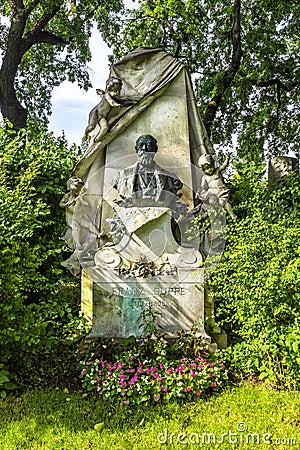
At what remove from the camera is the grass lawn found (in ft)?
12.2

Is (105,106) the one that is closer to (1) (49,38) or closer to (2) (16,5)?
(2) (16,5)

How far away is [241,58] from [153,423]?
10778 millimetres

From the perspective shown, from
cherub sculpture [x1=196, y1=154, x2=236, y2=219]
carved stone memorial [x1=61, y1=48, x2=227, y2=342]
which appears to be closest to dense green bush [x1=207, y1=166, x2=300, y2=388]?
carved stone memorial [x1=61, y1=48, x2=227, y2=342]

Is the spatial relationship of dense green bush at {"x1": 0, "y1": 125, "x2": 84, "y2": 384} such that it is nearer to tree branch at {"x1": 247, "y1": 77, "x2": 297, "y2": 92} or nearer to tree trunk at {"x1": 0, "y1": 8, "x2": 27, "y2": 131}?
tree trunk at {"x1": 0, "y1": 8, "x2": 27, "y2": 131}

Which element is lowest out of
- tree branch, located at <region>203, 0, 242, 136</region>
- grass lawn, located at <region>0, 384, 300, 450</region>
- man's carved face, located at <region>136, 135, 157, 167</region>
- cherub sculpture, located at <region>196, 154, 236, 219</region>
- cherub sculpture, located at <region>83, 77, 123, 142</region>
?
grass lawn, located at <region>0, 384, 300, 450</region>

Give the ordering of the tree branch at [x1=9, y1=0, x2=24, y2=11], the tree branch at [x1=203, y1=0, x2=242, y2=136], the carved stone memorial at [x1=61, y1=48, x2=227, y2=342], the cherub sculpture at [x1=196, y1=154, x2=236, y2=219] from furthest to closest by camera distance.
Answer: the tree branch at [x1=9, y1=0, x2=24, y2=11] → the tree branch at [x1=203, y1=0, x2=242, y2=136] → the cherub sculpture at [x1=196, y1=154, x2=236, y2=219] → the carved stone memorial at [x1=61, y1=48, x2=227, y2=342]

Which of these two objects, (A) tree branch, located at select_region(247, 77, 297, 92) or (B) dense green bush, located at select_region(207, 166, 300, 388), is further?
(A) tree branch, located at select_region(247, 77, 297, 92)

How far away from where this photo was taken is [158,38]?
1274cm

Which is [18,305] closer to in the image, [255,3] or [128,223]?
[128,223]

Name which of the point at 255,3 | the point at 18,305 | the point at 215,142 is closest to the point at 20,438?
the point at 18,305

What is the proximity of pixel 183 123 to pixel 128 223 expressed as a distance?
184 cm

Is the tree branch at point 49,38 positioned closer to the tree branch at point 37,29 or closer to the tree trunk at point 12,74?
the tree branch at point 37,29

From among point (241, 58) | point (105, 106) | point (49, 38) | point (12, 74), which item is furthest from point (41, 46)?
point (105, 106)

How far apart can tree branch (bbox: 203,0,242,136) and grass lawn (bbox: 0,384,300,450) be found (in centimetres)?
833
